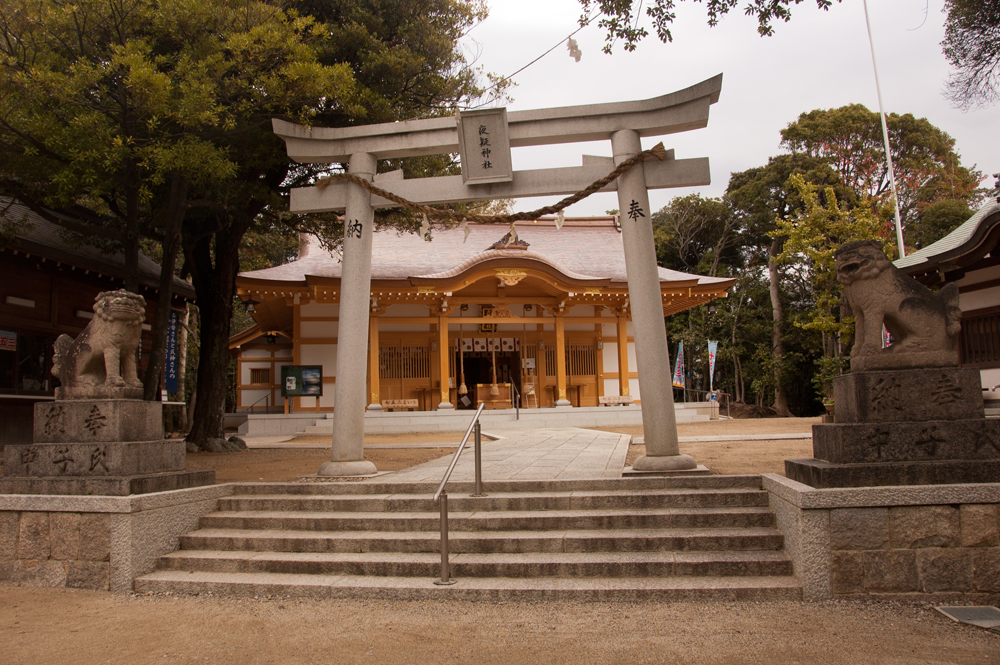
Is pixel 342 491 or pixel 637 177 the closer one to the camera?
pixel 342 491

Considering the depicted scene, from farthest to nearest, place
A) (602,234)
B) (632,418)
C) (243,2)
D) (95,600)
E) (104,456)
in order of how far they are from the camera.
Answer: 1. (602,234)
2. (632,418)
3. (243,2)
4. (104,456)
5. (95,600)

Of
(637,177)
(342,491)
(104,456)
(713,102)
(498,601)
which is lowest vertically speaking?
(498,601)

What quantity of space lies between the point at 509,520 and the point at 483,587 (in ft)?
2.43

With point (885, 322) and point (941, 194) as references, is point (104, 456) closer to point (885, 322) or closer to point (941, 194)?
point (885, 322)

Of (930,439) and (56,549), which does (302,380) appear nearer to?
(56,549)

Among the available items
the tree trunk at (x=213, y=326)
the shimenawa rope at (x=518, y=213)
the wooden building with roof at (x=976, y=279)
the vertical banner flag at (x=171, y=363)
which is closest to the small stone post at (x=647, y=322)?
the shimenawa rope at (x=518, y=213)

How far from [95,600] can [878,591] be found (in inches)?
190

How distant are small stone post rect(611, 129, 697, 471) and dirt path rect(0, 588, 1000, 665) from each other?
1.87 m

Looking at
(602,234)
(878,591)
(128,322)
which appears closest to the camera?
(878,591)

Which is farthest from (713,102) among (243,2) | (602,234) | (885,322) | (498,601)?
(602,234)

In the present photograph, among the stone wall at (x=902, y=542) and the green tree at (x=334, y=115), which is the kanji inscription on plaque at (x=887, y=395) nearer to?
the stone wall at (x=902, y=542)

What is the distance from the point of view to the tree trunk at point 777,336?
21234mm

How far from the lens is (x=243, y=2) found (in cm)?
709

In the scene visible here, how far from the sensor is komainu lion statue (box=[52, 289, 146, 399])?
467cm
